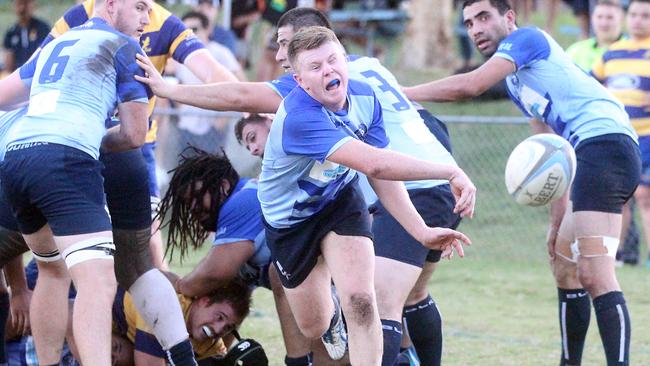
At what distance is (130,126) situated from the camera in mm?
4793

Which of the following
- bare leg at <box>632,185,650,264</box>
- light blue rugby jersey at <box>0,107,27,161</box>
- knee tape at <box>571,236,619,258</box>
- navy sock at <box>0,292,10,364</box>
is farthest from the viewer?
bare leg at <box>632,185,650,264</box>

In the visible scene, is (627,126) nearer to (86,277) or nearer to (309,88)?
(309,88)

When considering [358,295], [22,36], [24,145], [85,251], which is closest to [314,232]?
[358,295]

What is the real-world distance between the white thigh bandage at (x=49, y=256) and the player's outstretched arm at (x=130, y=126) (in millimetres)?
560

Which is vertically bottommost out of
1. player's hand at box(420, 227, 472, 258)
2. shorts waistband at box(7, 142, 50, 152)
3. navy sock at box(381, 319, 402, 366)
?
navy sock at box(381, 319, 402, 366)

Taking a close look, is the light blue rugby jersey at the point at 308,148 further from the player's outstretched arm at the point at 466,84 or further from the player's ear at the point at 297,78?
the player's outstretched arm at the point at 466,84

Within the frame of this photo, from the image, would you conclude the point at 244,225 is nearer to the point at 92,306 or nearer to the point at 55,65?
the point at 92,306

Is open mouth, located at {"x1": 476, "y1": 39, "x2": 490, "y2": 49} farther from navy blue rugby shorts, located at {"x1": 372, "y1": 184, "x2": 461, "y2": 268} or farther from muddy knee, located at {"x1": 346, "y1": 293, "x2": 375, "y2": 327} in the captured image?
muddy knee, located at {"x1": 346, "y1": 293, "x2": 375, "y2": 327}

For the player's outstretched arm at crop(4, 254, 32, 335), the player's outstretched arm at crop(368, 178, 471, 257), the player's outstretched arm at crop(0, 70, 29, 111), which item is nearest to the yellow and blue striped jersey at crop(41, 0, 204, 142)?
the player's outstretched arm at crop(0, 70, 29, 111)

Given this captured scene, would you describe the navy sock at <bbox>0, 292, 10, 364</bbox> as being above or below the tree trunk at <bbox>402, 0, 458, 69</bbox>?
above

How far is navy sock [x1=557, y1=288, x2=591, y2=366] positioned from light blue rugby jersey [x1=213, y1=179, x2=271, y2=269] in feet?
4.97

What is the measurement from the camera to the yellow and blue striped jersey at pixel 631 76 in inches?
348

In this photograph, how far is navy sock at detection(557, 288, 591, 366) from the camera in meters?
5.63

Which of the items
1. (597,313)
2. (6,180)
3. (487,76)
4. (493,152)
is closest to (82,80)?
(6,180)
